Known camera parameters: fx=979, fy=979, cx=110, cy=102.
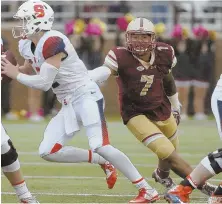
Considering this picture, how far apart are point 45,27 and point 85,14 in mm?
12273

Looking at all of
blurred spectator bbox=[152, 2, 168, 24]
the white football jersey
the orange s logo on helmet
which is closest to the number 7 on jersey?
the white football jersey

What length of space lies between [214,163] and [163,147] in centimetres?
64

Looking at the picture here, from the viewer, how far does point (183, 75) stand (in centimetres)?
1769

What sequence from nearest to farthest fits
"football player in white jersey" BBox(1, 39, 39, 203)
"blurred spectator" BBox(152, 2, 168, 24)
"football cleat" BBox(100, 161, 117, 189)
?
1. "football player in white jersey" BBox(1, 39, 39, 203)
2. "football cleat" BBox(100, 161, 117, 189)
3. "blurred spectator" BBox(152, 2, 168, 24)

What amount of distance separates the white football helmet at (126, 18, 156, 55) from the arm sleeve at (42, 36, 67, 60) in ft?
2.15

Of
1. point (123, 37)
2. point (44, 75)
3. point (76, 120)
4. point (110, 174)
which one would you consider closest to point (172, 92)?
point (110, 174)

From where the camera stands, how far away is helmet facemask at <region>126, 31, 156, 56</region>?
781 centimetres

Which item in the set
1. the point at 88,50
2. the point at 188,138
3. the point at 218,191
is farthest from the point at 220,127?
the point at 88,50

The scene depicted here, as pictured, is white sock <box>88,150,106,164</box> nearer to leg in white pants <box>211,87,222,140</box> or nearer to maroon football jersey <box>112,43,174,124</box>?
maroon football jersey <box>112,43,174,124</box>

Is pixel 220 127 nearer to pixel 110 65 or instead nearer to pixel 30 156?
pixel 110 65

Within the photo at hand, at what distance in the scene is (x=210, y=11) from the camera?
66.6 feet

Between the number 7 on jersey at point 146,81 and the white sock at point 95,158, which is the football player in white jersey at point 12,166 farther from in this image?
the number 7 on jersey at point 146,81

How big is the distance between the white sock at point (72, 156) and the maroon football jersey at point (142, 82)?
40cm

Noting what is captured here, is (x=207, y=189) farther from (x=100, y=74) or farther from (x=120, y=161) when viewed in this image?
(x=100, y=74)
